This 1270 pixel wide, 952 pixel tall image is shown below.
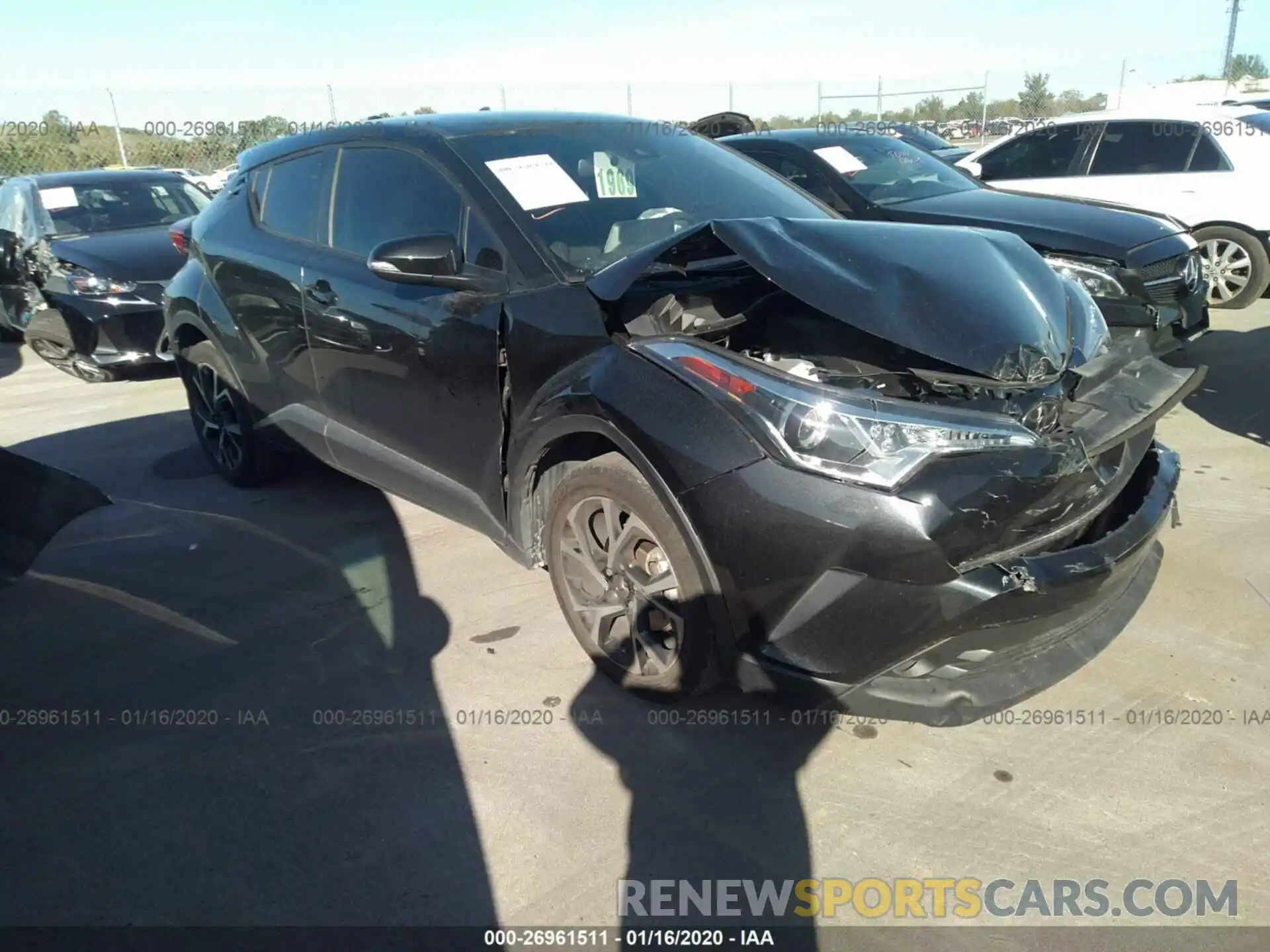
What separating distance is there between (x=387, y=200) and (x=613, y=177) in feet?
2.89

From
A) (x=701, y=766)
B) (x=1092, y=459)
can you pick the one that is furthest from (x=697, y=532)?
(x=1092, y=459)

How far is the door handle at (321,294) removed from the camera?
12.4 feet

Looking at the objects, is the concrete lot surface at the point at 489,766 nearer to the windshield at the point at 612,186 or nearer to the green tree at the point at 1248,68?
the windshield at the point at 612,186

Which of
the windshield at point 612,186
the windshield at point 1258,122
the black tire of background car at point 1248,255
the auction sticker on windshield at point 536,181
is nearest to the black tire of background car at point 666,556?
the windshield at point 612,186

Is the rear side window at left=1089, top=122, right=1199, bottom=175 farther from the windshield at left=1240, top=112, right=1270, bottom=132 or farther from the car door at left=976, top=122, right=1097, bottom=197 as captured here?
the windshield at left=1240, top=112, right=1270, bottom=132

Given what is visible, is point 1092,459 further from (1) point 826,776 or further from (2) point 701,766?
(2) point 701,766

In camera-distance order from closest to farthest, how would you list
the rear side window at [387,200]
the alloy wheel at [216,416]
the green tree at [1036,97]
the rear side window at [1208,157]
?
the rear side window at [387,200], the alloy wheel at [216,416], the rear side window at [1208,157], the green tree at [1036,97]

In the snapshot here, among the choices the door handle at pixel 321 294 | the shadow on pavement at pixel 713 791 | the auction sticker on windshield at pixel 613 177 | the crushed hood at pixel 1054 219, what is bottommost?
the shadow on pavement at pixel 713 791

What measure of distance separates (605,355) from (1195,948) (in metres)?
2.04

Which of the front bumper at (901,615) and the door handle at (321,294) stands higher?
the door handle at (321,294)

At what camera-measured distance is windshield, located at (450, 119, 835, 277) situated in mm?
3256

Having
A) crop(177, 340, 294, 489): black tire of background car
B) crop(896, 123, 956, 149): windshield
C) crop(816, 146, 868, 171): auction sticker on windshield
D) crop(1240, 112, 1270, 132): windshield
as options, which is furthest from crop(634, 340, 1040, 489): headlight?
crop(896, 123, 956, 149): windshield

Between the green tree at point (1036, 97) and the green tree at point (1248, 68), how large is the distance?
551cm

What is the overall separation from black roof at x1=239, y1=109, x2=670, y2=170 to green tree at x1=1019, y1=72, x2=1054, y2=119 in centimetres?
2771
